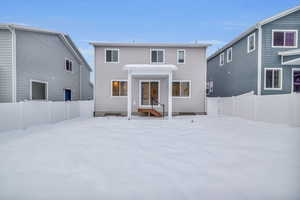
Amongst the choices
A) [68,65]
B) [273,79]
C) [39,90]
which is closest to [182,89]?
[273,79]

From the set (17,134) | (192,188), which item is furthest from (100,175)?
(17,134)

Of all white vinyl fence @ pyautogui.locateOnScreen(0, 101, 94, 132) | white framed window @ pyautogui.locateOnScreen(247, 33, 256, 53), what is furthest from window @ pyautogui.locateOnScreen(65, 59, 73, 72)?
white framed window @ pyautogui.locateOnScreen(247, 33, 256, 53)

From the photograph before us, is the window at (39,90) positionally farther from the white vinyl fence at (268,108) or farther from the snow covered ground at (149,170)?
the white vinyl fence at (268,108)

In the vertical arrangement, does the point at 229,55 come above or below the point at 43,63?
above

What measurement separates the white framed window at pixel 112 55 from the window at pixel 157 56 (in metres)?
2.55

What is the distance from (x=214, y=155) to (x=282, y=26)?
11545 millimetres

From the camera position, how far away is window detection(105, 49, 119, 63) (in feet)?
38.4

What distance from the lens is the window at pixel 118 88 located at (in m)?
11.8

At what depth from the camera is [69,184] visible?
2.40 m

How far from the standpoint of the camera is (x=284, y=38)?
34.3 feet

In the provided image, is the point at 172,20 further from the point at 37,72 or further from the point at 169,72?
the point at 37,72

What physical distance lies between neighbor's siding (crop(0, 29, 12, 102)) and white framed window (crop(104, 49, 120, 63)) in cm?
536

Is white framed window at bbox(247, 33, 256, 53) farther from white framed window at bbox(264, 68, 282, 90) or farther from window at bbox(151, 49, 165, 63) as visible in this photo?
window at bbox(151, 49, 165, 63)

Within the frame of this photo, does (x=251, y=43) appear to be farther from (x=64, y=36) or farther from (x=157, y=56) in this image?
(x=64, y=36)
